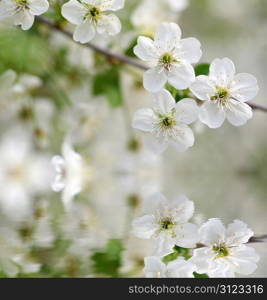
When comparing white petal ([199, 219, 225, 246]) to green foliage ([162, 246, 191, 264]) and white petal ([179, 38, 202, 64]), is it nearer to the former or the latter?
green foliage ([162, 246, 191, 264])

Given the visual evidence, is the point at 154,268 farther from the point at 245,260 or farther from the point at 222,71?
the point at 222,71

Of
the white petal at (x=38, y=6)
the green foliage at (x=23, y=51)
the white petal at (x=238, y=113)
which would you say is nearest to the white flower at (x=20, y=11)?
the white petal at (x=38, y=6)

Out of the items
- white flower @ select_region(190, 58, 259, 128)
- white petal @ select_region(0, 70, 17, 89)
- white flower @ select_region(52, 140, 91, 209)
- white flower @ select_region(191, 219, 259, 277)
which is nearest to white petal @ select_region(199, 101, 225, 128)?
white flower @ select_region(190, 58, 259, 128)

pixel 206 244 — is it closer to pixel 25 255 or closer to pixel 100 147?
pixel 25 255

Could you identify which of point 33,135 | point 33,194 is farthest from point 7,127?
point 33,194

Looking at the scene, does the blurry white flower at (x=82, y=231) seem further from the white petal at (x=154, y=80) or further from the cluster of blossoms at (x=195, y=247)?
the white petal at (x=154, y=80)

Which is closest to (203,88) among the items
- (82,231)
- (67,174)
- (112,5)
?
(112,5)

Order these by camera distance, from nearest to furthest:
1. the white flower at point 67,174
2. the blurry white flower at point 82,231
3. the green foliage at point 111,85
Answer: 1. the blurry white flower at point 82,231
2. the white flower at point 67,174
3. the green foliage at point 111,85
